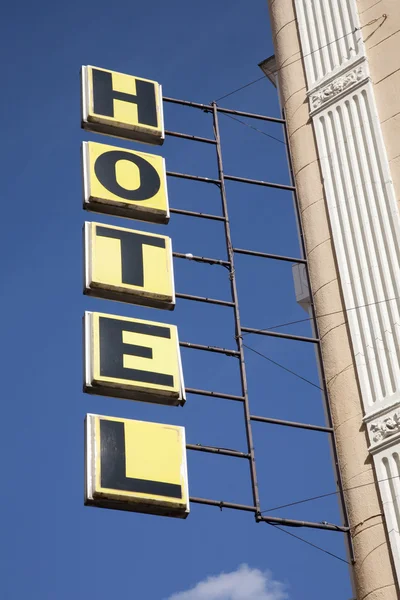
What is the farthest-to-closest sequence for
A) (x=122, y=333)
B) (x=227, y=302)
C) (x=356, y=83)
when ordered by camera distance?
(x=356, y=83), (x=227, y=302), (x=122, y=333)

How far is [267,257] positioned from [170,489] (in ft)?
13.7

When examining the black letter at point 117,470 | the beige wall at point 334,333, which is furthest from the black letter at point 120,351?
the beige wall at point 334,333

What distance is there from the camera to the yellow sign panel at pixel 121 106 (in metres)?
17.9

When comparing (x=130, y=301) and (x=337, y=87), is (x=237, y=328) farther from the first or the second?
(x=337, y=87)

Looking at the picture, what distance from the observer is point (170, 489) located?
14.3 meters

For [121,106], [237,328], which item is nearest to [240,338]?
[237,328]

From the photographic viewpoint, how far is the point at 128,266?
16172 millimetres

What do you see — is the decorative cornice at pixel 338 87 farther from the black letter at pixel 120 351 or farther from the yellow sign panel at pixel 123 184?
the black letter at pixel 120 351

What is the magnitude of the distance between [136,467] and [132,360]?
149 centimetres

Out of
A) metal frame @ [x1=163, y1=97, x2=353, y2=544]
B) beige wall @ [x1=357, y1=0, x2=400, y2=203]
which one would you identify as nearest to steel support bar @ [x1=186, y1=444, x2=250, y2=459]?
metal frame @ [x1=163, y1=97, x2=353, y2=544]

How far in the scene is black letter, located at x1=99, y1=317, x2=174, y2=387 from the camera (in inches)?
590

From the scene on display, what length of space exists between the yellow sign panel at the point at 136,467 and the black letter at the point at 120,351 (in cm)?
62

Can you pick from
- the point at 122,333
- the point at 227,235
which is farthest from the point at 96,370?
the point at 227,235

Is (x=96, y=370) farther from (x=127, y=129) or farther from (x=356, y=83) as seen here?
(x=356, y=83)
